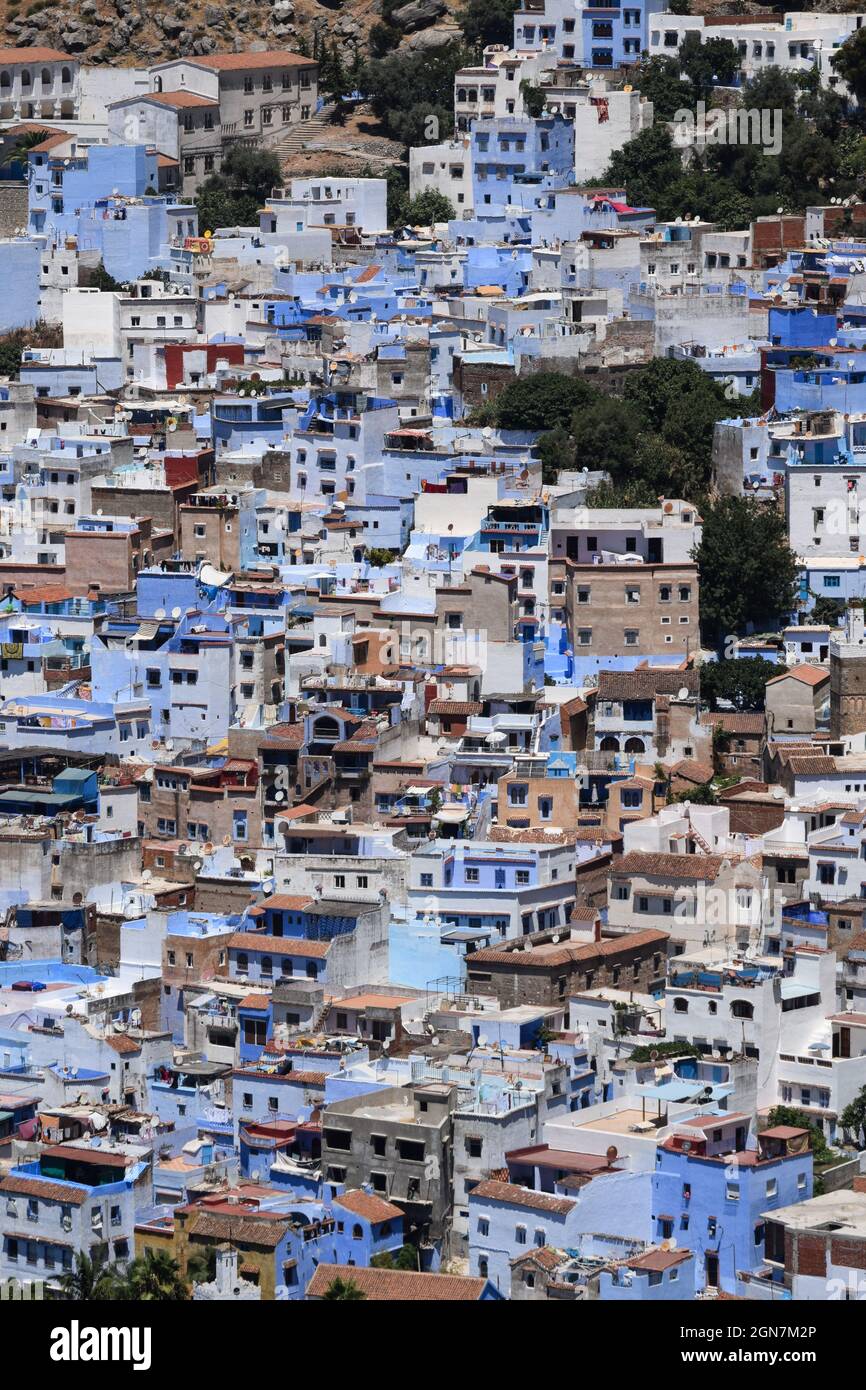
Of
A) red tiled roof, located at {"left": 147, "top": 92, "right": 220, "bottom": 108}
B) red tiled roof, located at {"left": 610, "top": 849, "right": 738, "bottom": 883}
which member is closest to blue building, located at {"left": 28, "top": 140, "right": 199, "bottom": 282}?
red tiled roof, located at {"left": 147, "top": 92, "right": 220, "bottom": 108}

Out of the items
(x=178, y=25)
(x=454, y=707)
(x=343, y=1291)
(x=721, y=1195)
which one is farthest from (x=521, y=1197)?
(x=178, y=25)

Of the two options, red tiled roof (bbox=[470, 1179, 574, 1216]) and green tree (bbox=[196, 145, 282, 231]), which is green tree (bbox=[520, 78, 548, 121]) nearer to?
green tree (bbox=[196, 145, 282, 231])

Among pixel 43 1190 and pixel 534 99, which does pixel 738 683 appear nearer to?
pixel 43 1190

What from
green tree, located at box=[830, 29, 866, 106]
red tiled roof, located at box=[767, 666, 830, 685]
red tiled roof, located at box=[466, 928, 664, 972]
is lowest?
red tiled roof, located at box=[466, 928, 664, 972]

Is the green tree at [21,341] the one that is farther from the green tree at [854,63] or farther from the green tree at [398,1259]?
the green tree at [398,1259]
